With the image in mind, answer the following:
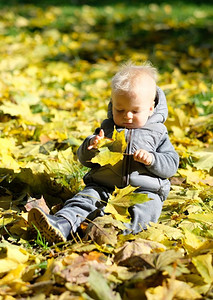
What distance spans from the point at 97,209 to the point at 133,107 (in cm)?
57

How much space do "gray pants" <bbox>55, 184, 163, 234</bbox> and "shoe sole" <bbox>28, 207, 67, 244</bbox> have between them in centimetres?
12

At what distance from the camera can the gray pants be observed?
227cm

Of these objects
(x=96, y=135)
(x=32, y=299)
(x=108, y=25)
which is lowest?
(x=32, y=299)

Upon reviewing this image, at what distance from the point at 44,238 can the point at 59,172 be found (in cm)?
91

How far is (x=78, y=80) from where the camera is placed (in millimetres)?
5816

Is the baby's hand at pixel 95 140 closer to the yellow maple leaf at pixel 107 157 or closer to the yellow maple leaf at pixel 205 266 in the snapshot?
the yellow maple leaf at pixel 107 157

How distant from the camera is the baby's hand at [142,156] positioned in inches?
91.8

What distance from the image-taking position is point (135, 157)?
234cm

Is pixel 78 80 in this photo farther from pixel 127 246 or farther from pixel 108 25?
pixel 127 246

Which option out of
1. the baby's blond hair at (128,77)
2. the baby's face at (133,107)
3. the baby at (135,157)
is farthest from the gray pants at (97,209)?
the baby's blond hair at (128,77)

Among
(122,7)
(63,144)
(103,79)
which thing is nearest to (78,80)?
(103,79)

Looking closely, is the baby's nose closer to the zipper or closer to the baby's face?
the baby's face

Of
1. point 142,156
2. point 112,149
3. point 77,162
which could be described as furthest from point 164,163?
point 77,162

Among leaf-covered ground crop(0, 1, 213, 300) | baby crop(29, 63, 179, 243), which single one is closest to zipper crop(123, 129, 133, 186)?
baby crop(29, 63, 179, 243)
